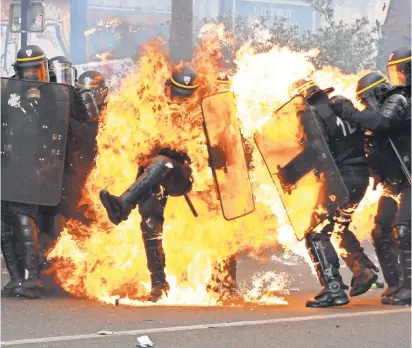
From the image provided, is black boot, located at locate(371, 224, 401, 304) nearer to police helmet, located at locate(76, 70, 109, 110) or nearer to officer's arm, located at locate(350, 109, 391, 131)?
officer's arm, located at locate(350, 109, 391, 131)

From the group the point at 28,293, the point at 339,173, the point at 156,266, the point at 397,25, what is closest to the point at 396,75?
the point at 339,173

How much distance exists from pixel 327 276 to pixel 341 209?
20.3 inches

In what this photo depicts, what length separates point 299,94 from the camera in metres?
8.34

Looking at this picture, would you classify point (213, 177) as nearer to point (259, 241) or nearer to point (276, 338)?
point (259, 241)

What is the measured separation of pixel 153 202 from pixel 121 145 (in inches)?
21.4

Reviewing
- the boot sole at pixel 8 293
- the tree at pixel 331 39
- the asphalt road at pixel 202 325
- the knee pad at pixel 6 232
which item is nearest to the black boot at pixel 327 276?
the asphalt road at pixel 202 325

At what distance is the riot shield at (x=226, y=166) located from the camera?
28.0ft

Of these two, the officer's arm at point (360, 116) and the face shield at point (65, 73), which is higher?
→ the face shield at point (65, 73)

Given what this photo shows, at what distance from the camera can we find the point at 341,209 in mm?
8516

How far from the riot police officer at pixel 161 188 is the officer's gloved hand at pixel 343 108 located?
107 cm

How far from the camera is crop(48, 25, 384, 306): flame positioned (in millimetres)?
8703

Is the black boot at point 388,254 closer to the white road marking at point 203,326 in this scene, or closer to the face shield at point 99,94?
the white road marking at point 203,326

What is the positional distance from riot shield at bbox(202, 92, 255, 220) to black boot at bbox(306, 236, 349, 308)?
1.90 feet

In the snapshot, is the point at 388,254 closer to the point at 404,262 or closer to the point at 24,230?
the point at 404,262
